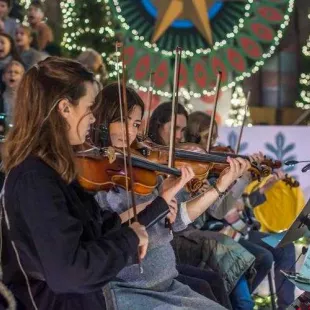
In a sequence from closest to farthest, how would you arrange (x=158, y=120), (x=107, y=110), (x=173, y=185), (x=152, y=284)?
(x=152, y=284) < (x=173, y=185) < (x=107, y=110) < (x=158, y=120)

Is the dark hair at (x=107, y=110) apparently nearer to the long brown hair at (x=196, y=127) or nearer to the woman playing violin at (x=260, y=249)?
the woman playing violin at (x=260, y=249)

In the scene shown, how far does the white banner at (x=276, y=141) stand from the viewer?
482cm

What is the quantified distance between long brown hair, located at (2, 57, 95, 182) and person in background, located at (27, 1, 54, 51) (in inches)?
171

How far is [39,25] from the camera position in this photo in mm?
5953

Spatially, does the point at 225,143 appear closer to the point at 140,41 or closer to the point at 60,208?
the point at 140,41

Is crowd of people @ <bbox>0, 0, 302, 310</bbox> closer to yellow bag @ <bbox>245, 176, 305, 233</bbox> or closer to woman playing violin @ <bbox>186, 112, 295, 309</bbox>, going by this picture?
woman playing violin @ <bbox>186, 112, 295, 309</bbox>

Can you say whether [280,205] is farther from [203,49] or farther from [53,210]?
[53,210]

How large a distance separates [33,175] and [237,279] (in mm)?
1715

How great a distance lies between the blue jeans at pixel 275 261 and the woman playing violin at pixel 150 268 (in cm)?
126

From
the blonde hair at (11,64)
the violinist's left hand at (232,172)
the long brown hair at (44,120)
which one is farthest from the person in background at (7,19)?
the long brown hair at (44,120)

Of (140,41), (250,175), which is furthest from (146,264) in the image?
(140,41)

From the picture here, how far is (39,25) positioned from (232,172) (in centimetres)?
366

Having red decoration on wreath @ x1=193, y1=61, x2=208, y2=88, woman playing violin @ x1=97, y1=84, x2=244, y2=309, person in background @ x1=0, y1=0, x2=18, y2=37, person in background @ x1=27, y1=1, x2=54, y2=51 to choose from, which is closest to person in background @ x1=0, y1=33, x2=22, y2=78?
person in background @ x1=0, y1=0, x2=18, y2=37

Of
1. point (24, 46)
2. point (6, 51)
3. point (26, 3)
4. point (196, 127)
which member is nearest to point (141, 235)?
point (196, 127)
